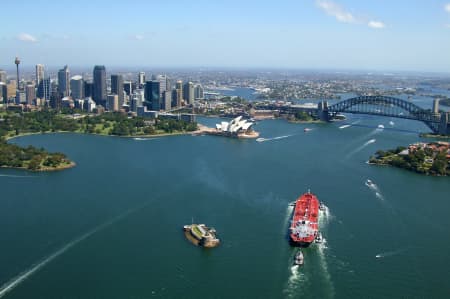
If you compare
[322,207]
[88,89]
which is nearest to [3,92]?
[88,89]

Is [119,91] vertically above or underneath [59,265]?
above

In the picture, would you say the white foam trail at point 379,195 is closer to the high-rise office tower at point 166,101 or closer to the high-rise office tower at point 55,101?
the high-rise office tower at point 166,101

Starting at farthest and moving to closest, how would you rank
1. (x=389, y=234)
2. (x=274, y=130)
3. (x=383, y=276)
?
(x=274, y=130) < (x=389, y=234) < (x=383, y=276)

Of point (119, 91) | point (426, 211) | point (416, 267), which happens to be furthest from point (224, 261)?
point (119, 91)

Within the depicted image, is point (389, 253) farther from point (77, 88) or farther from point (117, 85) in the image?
point (77, 88)

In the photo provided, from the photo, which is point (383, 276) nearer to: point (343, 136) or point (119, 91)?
point (343, 136)

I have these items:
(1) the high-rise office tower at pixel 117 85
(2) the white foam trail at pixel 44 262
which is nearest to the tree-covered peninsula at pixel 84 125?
(1) the high-rise office tower at pixel 117 85
